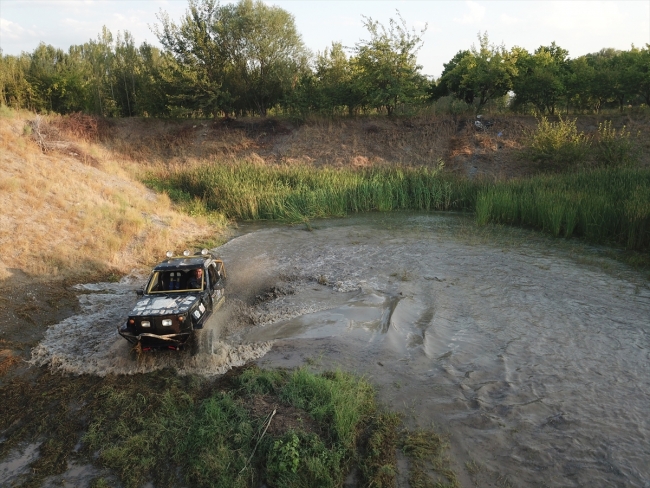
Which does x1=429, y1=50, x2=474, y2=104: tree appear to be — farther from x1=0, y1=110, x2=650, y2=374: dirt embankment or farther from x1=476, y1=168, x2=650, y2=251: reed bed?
x1=476, y1=168, x2=650, y2=251: reed bed

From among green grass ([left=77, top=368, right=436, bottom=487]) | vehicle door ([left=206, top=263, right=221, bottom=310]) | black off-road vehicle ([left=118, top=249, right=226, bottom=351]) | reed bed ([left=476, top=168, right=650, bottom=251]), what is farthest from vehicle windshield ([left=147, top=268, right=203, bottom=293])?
reed bed ([left=476, top=168, right=650, bottom=251])

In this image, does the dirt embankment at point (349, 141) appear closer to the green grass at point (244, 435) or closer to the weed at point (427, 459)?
the green grass at point (244, 435)

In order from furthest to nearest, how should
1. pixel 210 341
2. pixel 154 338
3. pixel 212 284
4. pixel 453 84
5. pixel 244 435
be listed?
1. pixel 453 84
2. pixel 212 284
3. pixel 210 341
4. pixel 154 338
5. pixel 244 435

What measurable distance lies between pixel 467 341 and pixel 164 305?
606 cm

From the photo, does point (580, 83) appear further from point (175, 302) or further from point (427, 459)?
point (427, 459)

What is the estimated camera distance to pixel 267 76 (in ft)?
130

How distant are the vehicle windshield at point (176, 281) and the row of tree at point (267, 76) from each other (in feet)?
96.3

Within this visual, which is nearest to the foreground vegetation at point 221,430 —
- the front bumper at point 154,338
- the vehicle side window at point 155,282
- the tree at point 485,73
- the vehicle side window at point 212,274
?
the front bumper at point 154,338

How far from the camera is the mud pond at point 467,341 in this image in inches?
265

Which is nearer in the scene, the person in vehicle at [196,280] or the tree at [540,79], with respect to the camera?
the person in vehicle at [196,280]

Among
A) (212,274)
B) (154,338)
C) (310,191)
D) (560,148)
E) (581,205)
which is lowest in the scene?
(310,191)

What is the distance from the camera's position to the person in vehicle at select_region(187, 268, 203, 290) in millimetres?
10305

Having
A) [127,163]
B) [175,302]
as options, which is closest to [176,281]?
[175,302]

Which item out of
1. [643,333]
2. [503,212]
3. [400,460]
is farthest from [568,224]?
[400,460]
